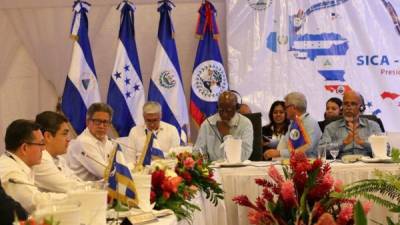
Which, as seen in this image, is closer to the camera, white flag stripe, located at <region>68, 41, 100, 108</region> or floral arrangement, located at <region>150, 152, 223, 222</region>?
floral arrangement, located at <region>150, 152, 223, 222</region>

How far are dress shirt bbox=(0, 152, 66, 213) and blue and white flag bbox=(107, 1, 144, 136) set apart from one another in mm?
3977

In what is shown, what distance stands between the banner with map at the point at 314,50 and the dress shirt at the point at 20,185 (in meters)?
4.35

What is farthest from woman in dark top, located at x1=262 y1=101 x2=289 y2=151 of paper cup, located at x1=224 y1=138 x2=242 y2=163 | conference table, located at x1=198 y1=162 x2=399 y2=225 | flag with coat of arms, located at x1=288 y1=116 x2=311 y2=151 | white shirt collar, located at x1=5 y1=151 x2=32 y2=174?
white shirt collar, located at x1=5 y1=151 x2=32 y2=174

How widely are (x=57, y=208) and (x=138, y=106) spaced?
4.91 m

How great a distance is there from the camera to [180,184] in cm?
290

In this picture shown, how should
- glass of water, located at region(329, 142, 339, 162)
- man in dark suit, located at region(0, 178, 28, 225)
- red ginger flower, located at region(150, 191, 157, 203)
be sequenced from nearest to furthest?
1. man in dark suit, located at region(0, 178, 28, 225)
2. red ginger flower, located at region(150, 191, 157, 203)
3. glass of water, located at region(329, 142, 339, 162)

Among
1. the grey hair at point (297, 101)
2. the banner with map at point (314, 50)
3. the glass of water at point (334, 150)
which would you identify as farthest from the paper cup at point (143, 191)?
the banner with map at point (314, 50)

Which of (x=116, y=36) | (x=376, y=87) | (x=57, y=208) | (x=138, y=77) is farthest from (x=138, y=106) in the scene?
(x=57, y=208)

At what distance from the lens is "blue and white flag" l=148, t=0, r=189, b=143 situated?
6707 mm

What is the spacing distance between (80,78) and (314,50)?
2.39 m

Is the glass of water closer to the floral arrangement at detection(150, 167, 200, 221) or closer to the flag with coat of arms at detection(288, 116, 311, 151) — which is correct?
the flag with coat of arms at detection(288, 116, 311, 151)

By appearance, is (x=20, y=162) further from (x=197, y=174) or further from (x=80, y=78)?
(x=80, y=78)

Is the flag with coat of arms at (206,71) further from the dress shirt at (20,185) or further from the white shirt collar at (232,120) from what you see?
the dress shirt at (20,185)

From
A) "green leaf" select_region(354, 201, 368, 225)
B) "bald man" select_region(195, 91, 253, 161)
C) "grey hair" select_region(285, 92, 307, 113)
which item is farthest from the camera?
"grey hair" select_region(285, 92, 307, 113)
